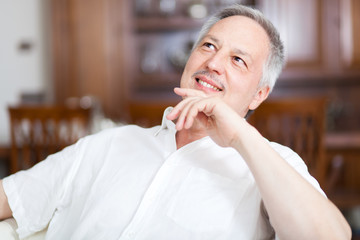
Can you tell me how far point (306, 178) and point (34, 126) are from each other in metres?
1.72

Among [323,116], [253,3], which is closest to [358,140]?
[323,116]

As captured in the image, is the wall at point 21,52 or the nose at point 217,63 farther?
the wall at point 21,52

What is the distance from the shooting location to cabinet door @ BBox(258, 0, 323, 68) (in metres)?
3.36

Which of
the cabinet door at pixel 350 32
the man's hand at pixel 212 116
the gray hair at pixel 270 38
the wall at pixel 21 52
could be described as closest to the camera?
the man's hand at pixel 212 116

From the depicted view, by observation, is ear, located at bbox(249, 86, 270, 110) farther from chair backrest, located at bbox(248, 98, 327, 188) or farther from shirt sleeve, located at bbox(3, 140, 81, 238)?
chair backrest, located at bbox(248, 98, 327, 188)

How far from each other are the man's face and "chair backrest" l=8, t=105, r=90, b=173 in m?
1.18

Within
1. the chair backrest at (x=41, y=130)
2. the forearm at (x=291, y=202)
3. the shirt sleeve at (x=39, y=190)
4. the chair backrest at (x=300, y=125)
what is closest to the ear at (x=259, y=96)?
the forearm at (x=291, y=202)

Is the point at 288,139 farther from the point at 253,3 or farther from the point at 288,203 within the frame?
the point at 253,3

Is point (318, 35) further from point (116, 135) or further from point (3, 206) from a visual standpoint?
point (3, 206)

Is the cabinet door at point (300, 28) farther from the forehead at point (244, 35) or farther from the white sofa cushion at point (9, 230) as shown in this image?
the white sofa cushion at point (9, 230)

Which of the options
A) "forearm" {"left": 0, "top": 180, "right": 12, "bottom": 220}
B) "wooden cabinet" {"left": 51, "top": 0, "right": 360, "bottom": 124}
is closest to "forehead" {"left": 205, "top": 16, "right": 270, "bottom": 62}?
"forearm" {"left": 0, "top": 180, "right": 12, "bottom": 220}

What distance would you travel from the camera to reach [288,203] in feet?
2.93

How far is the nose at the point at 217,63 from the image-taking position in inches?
48.4

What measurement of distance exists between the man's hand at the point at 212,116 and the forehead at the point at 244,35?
0.27 metres
